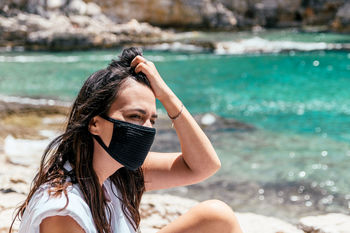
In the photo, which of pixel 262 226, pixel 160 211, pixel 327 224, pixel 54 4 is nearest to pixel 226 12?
pixel 54 4

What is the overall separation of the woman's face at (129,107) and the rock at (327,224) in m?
2.23

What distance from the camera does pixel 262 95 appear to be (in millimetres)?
13812

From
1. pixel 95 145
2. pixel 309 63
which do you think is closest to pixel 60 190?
pixel 95 145

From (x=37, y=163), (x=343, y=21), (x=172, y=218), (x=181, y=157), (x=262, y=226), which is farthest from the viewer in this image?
(x=343, y=21)

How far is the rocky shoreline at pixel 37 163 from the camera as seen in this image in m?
3.85

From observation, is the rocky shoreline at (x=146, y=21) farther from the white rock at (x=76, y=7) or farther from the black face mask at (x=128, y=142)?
the black face mask at (x=128, y=142)

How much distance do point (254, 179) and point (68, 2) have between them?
1231 inches

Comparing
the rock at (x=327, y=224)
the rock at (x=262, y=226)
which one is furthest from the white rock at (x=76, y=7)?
the rock at (x=327, y=224)

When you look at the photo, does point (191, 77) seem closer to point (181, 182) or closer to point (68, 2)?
point (181, 182)

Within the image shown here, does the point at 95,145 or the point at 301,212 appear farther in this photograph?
the point at 301,212

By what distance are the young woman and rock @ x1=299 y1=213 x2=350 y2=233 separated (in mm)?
1611

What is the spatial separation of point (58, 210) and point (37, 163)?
4709mm

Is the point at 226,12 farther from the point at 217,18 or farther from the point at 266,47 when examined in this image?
the point at 266,47

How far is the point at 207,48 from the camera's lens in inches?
1021
